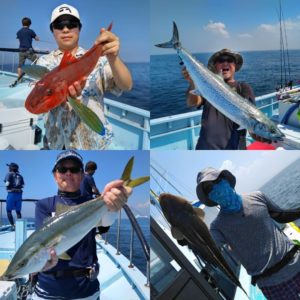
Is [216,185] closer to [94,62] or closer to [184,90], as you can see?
[184,90]

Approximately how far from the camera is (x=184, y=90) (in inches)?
75.4

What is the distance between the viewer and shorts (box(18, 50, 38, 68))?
73.0 inches

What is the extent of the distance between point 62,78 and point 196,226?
1068 mm

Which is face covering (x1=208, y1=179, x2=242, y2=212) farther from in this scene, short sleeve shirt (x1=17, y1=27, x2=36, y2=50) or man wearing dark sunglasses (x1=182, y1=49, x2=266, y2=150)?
short sleeve shirt (x1=17, y1=27, x2=36, y2=50)

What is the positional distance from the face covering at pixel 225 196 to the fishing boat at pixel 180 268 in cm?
6

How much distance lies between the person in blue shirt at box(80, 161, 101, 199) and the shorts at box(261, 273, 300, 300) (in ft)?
3.55

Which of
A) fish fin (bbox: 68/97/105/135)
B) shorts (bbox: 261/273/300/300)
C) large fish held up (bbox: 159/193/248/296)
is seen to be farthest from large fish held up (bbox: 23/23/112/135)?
shorts (bbox: 261/273/300/300)

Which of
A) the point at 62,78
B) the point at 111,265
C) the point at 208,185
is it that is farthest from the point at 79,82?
the point at 111,265

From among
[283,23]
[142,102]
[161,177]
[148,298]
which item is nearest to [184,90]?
[142,102]

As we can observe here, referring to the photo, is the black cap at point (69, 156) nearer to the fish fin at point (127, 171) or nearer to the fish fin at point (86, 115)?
the fish fin at point (86, 115)

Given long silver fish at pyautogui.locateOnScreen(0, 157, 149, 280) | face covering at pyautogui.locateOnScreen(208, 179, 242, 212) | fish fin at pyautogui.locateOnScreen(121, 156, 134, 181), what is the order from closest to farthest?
long silver fish at pyautogui.locateOnScreen(0, 157, 149, 280), fish fin at pyautogui.locateOnScreen(121, 156, 134, 181), face covering at pyautogui.locateOnScreen(208, 179, 242, 212)

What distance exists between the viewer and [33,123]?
191 centimetres

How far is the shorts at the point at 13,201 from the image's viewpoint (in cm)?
199

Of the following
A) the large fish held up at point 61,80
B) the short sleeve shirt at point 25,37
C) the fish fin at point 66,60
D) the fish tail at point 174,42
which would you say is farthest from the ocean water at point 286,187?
the short sleeve shirt at point 25,37
